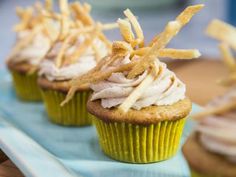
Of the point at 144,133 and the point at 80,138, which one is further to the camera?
the point at 80,138

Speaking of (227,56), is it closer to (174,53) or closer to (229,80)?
(229,80)

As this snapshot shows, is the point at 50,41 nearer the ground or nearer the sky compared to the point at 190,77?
nearer the sky

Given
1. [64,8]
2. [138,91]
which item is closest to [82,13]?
[64,8]

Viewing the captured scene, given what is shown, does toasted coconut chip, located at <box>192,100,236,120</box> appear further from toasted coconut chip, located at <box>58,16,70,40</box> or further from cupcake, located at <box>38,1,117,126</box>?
toasted coconut chip, located at <box>58,16,70,40</box>

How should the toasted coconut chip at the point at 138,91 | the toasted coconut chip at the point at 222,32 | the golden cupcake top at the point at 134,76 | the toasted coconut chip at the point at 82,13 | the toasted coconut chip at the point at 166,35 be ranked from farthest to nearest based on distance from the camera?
the toasted coconut chip at the point at 82,13, the golden cupcake top at the point at 134,76, the toasted coconut chip at the point at 138,91, the toasted coconut chip at the point at 166,35, the toasted coconut chip at the point at 222,32

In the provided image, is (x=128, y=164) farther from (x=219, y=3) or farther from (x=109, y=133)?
(x=219, y=3)

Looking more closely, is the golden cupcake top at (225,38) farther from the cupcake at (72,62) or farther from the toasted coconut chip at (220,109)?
the cupcake at (72,62)

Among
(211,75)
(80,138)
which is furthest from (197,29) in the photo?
(80,138)

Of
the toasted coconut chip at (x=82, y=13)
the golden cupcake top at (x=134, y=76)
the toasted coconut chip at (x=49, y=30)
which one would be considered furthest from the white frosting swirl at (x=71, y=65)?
the golden cupcake top at (x=134, y=76)
